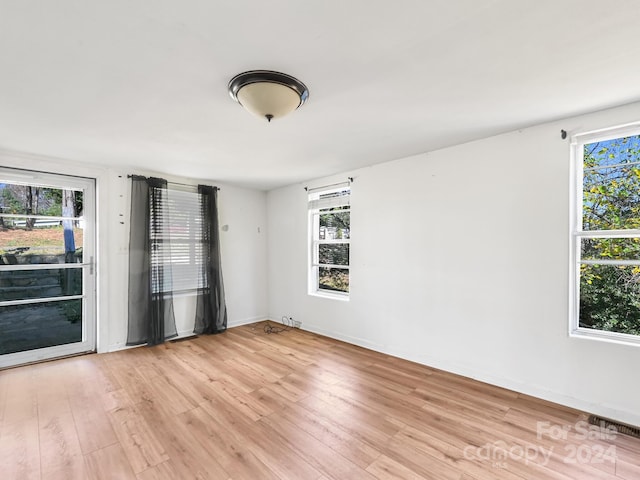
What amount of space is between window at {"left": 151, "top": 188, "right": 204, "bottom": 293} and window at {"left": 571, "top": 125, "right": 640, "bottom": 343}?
4382mm

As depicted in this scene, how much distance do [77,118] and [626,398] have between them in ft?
15.1

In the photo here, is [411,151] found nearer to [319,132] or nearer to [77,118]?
[319,132]

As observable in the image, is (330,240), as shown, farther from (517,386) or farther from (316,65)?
(316,65)

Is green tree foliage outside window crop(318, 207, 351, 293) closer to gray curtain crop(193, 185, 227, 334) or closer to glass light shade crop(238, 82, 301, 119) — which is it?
gray curtain crop(193, 185, 227, 334)

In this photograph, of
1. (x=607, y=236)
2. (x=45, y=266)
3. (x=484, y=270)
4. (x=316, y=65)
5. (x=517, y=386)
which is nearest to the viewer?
(x=316, y=65)

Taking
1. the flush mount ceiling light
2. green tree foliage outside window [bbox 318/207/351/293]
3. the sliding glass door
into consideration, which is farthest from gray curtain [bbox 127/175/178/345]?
the flush mount ceiling light

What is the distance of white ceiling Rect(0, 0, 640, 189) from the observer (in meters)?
1.28

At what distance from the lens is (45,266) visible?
342cm

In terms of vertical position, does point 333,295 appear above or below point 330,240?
below

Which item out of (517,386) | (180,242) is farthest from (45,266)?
(517,386)

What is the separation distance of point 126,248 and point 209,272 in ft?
3.66

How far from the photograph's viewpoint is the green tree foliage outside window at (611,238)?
2.24 m

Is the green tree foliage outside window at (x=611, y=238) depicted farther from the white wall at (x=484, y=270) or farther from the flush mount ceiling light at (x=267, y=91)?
the flush mount ceiling light at (x=267, y=91)

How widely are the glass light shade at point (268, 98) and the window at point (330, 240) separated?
2265 mm
